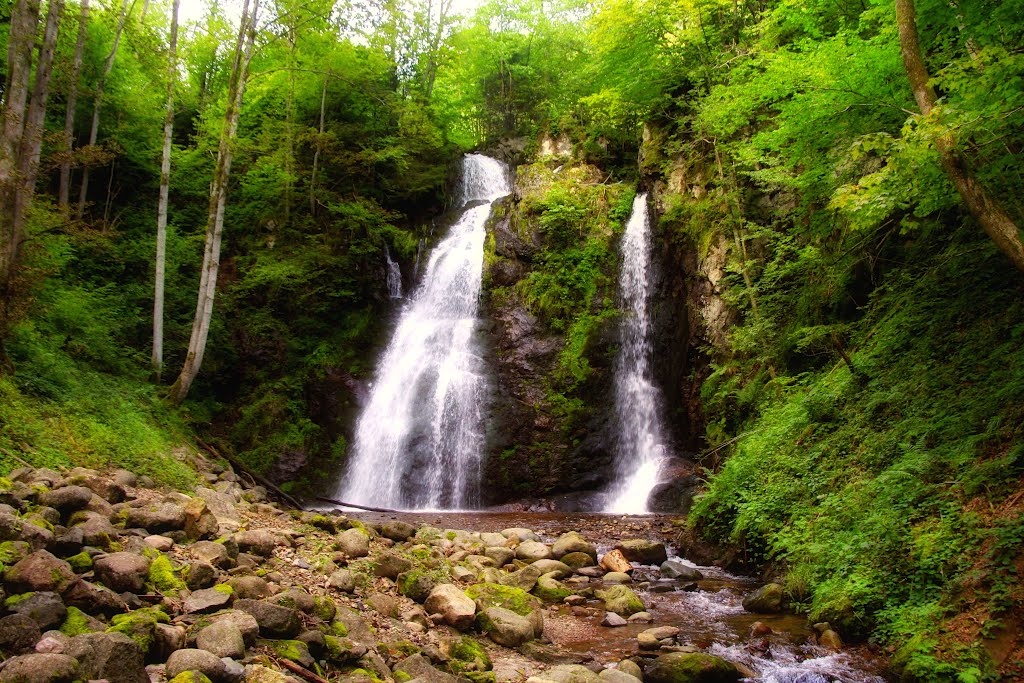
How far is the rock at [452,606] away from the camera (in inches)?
212

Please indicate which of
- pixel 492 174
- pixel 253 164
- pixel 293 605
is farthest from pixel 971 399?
pixel 492 174

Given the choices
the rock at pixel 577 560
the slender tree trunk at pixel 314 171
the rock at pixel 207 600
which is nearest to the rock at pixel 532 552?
the rock at pixel 577 560

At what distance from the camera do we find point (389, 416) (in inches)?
611

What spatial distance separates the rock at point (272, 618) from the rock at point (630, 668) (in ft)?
8.77

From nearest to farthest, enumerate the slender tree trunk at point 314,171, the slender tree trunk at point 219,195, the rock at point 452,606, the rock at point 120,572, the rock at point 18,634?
the rock at point 18,634, the rock at point 120,572, the rock at point 452,606, the slender tree trunk at point 219,195, the slender tree trunk at point 314,171

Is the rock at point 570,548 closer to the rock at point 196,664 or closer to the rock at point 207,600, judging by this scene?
the rock at point 207,600

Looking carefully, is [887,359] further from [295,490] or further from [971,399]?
[295,490]

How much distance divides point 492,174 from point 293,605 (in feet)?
70.1

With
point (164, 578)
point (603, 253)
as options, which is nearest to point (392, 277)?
point (603, 253)

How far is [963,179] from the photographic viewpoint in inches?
207

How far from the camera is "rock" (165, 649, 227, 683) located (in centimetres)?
297

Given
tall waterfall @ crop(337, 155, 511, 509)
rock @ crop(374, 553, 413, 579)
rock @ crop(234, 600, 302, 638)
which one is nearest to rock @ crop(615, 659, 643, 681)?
rock @ crop(374, 553, 413, 579)

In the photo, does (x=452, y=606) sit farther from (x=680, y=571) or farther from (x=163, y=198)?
(x=163, y=198)

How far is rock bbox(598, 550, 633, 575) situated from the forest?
1314 mm
